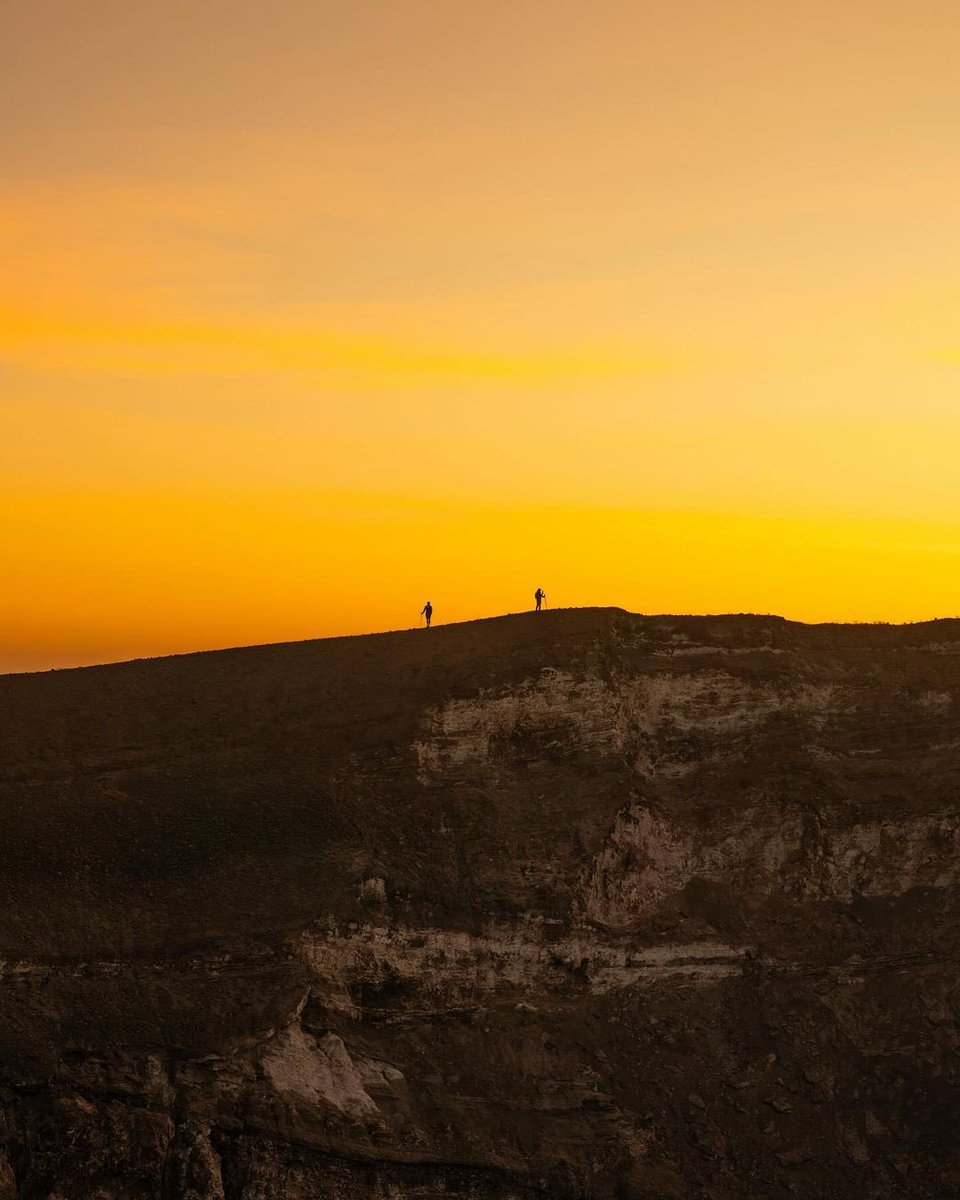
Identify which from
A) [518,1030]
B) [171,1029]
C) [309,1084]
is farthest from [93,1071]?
[518,1030]

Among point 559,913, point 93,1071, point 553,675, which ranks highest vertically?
point 553,675

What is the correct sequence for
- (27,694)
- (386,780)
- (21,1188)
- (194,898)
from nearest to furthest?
1. (21,1188)
2. (194,898)
3. (386,780)
4. (27,694)

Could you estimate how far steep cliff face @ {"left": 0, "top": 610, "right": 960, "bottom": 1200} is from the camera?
41.5m

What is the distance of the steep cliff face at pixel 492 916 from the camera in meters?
41.5

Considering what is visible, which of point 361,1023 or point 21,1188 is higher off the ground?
point 361,1023

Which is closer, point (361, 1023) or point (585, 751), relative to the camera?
point (361, 1023)

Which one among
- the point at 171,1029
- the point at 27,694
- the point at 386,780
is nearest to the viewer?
the point at 171,1029

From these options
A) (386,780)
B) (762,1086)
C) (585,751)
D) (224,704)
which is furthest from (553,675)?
(762,1086)

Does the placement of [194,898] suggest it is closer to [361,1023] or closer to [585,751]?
[361,1023]

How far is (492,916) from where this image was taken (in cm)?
4653

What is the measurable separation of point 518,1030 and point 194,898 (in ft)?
37.0

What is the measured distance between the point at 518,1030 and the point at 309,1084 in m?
7.32

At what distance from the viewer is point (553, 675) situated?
2007 inches

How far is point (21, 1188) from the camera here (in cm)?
3881
